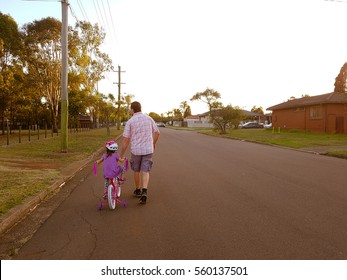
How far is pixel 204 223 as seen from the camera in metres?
5.15

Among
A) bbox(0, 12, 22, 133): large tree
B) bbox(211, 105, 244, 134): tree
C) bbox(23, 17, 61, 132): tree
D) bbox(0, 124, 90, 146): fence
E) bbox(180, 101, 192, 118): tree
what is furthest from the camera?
bbox(180, 101, 192, 118): tree

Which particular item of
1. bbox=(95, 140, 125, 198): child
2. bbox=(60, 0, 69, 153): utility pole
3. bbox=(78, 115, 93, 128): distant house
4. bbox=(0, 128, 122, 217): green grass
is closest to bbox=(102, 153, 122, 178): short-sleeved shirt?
bbox=(95, 140, 125, 198): child

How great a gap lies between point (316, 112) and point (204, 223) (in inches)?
1429

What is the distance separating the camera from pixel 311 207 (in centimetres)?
607

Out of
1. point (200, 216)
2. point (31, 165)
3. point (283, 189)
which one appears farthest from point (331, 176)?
point (31, 165)

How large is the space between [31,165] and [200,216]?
756cm

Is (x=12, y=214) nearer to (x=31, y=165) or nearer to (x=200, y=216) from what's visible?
(x=200, y=216)

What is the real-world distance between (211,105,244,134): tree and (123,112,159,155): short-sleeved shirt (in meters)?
35.1

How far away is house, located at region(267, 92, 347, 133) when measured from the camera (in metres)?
35.6

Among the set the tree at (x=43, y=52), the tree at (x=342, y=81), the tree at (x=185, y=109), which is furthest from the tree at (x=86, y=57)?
the tree at (x=185, y=109)

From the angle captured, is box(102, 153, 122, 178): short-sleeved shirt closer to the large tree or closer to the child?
the child

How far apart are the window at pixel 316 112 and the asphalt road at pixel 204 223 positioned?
30655mm

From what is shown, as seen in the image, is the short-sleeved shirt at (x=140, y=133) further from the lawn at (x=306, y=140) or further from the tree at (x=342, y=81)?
the tree at (x=342, y=81)

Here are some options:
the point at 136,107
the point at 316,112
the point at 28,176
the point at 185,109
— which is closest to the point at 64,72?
the point at 28,176
